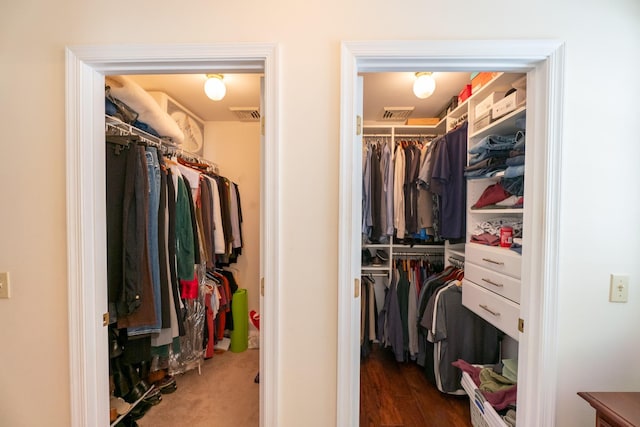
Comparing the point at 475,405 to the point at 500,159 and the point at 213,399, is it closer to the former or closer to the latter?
the point at 500,159

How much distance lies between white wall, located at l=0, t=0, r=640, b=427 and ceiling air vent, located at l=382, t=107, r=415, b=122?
141cm

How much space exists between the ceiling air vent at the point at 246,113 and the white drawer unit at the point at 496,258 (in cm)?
220

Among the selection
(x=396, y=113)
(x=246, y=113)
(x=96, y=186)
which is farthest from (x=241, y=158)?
(x=96, y=186)

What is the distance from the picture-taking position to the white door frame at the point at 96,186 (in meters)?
0.88

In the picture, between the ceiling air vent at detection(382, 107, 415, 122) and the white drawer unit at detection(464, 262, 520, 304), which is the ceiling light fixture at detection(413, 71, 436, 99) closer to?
the ceiling air vent at detection(382, 107, 415, 122)

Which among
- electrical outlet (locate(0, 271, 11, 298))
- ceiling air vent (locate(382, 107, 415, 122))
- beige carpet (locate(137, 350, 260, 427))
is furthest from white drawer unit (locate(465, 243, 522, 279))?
electrical outlet (locate(0, 271, 11, 298))

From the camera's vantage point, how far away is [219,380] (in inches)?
75.9

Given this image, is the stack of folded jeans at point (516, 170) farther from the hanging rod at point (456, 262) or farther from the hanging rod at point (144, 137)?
the hanging rod at point (144, 137)

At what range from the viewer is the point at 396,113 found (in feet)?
7.69

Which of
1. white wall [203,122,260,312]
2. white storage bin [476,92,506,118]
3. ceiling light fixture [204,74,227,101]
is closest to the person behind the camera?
white storage bin [476,92,506,118]

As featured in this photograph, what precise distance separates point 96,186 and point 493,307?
1941 mm

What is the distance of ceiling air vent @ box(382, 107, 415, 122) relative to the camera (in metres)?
2.25

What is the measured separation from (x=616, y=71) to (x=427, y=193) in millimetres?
1186

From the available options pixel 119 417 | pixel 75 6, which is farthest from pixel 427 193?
pixel 119 417
